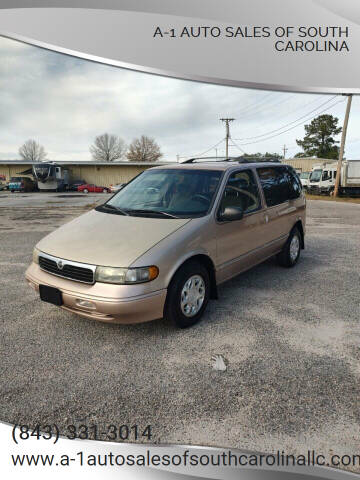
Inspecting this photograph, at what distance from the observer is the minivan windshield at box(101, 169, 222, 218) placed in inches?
149

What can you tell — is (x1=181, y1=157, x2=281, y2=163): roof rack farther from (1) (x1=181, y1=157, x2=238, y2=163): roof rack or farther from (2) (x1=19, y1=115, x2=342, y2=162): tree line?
(2) (x1=19, y1=115, x2=342, y2=162): tree line

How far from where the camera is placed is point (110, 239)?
3320mm

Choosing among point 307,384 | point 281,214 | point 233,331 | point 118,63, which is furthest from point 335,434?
point 118,63

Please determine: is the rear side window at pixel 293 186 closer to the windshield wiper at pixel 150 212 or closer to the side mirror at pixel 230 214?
the side mirror at pixel 230 214

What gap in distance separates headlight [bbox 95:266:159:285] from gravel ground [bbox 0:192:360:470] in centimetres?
69

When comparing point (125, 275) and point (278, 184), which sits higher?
point (278, 184)

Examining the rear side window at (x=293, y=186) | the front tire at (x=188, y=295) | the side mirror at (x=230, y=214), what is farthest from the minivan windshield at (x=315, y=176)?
the front tire at (x=188, y=295)

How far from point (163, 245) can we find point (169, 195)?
3.78 ft

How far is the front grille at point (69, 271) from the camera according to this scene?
120 inches

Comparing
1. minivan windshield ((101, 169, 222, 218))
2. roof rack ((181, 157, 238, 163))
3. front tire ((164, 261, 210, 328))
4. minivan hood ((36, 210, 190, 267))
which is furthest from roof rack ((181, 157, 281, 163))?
front tire ((164, 261, 210, 328))

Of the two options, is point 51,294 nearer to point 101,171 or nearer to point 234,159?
point 234,159

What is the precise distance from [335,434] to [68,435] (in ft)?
5.73

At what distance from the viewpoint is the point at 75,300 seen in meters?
3.06

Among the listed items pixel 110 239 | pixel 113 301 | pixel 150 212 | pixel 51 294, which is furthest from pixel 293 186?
pixel 51 294
